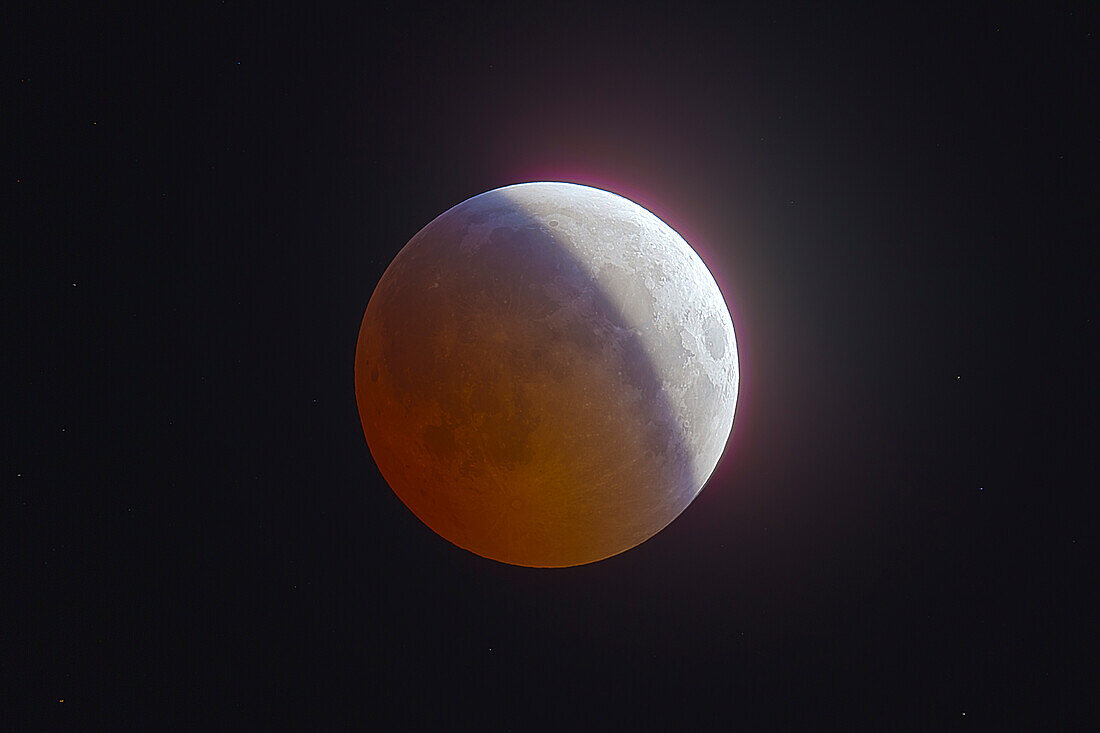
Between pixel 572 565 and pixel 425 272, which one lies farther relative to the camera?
pixel 572 565

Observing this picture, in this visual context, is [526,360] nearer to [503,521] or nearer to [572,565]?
[503,521]

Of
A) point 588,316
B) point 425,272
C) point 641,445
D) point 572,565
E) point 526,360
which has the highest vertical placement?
point 425,272

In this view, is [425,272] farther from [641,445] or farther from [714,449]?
[714,449]

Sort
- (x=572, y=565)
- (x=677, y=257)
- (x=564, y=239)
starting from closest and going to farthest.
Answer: (x=564, y=239), (x=677, y=257), (x=572, y=565)

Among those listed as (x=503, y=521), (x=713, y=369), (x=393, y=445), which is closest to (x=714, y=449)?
(x=713, y=369)

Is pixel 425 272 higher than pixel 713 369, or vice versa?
pixel 425 272

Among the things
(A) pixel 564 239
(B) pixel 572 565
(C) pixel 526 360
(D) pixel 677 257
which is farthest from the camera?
(B) pixel 572 565

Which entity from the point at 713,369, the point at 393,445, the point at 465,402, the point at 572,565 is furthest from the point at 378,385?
the point at 713,369
